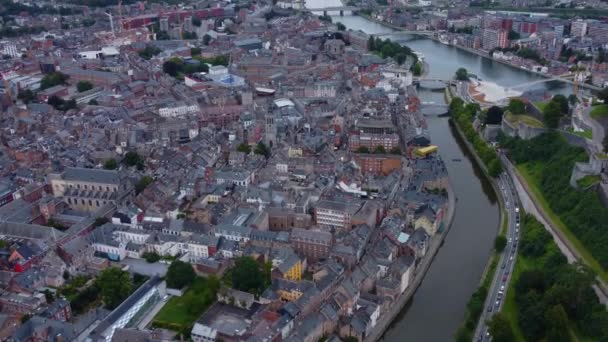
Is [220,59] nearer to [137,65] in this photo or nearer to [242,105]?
[137,65]

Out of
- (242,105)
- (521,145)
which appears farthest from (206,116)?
(521,145)

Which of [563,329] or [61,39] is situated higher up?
[61,39]

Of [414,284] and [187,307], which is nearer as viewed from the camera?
[187,307]

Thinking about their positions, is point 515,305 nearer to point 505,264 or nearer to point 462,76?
point 505,264

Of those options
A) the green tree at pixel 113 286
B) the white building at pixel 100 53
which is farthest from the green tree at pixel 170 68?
the green tree at pixel 113 286

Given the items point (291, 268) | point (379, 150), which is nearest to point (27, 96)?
point (379, 150)

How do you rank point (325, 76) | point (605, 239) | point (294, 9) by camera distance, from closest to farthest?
point (605, 239), point (325, 76), point (294, 9)

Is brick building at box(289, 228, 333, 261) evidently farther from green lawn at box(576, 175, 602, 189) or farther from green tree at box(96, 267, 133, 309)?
green lawn at box(576, 175, 602, 189)
